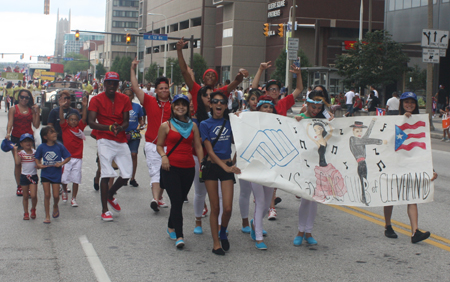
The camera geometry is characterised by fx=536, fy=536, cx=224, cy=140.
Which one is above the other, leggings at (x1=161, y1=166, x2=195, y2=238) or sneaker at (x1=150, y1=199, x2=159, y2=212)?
leggings at (x1=161, y1=166, x2=195, y2=238)

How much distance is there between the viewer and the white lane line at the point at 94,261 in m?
5.06

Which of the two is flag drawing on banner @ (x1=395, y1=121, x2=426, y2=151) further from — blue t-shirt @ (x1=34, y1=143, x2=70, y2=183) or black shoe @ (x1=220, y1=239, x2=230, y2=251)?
blue t-shirt @ (x1=34, y1=143, x2=70, y2=183)

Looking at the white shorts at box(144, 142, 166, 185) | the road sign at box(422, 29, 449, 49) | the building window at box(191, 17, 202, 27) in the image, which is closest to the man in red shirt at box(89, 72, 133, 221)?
the white shorts at box(144, 142, 166, 185)

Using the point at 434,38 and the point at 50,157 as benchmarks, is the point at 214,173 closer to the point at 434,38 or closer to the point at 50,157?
the point at 50,157

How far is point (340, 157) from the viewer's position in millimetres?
6477

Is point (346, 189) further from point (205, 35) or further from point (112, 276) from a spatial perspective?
point (205, 35)

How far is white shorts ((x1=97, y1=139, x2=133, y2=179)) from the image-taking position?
729 cm

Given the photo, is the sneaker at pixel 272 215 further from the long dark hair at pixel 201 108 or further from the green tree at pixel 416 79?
the green tree at pixel 416 79

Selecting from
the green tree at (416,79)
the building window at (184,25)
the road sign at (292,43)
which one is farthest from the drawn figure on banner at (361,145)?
the building window at (184,25)

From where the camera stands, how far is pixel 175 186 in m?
6.07

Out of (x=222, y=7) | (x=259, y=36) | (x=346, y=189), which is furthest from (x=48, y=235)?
(x=222, y=7)

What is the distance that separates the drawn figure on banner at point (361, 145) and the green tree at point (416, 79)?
3964 cm

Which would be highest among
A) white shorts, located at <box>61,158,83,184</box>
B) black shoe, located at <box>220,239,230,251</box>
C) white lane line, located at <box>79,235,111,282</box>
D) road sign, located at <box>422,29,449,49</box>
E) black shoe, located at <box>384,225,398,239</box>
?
road sign, located at <box>422,29,449,49</box>

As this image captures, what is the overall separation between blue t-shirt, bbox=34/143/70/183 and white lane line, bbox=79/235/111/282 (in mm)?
1309
